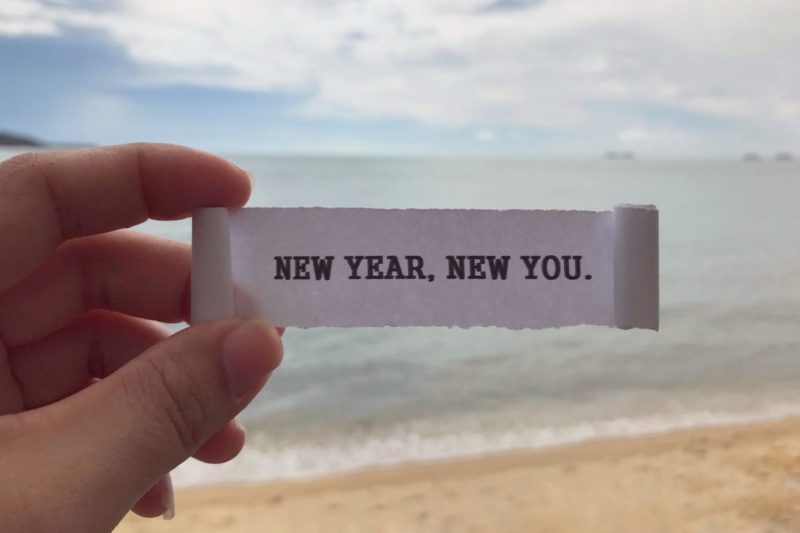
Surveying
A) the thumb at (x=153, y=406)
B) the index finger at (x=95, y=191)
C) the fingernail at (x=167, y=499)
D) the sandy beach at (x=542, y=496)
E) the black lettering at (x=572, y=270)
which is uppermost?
the index finger at (x=95, y=191)

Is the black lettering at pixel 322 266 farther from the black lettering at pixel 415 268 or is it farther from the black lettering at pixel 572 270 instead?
the black lettering at pixel 572 270

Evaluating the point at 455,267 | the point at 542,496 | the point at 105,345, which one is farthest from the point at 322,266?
the point at 542,496

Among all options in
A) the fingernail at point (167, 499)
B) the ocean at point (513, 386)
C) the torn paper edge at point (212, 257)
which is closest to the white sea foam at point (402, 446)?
the ocean at point (513, 386)

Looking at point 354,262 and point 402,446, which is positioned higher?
point 354,262

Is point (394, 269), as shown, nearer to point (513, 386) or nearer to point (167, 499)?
point (167, 499)

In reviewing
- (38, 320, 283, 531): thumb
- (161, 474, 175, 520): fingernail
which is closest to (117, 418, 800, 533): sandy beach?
(161, 474, 175, 520): fingernail

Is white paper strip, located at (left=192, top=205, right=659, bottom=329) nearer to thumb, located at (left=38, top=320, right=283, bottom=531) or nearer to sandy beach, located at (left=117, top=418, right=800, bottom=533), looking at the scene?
thumb, located at (left=38, top=320, right=283, bottom=531)

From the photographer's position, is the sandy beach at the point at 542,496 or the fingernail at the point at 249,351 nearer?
the fingernail at the point at 249,351
